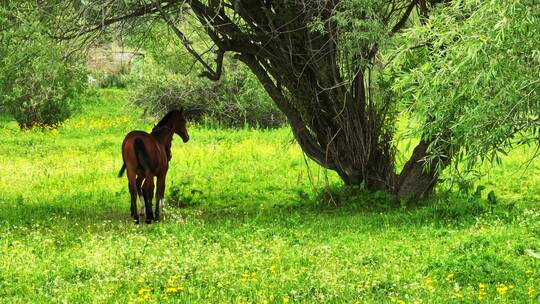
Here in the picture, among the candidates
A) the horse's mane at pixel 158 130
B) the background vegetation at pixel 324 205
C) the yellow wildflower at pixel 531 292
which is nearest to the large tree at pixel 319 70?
the background vegetation at pixel 324 205

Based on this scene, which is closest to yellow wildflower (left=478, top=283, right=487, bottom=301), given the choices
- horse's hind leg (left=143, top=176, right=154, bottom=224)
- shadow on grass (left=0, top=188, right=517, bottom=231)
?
shadow on grass (left=0, top=188, right=517, bottom=231)

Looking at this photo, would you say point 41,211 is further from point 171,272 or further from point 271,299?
point 271,299

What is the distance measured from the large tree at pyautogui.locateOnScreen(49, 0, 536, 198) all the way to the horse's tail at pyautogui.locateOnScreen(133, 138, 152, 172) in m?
1.82

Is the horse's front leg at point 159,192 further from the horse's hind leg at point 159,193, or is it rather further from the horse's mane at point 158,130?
the horse's mane at point 158,130

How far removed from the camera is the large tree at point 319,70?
1474 centimetres

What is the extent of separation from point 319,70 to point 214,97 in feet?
61.9

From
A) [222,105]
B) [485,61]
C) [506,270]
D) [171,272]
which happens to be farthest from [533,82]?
[222,105]

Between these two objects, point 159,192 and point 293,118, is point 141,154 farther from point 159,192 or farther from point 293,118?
point 293,118

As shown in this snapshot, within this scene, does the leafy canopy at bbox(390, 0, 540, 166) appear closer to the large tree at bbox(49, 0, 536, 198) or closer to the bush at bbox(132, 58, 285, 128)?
the large tree at bbox(49, 0, 536, 198)

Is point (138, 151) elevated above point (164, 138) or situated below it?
below

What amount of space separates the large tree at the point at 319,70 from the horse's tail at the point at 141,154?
1823mm

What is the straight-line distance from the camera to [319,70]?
15438 mm

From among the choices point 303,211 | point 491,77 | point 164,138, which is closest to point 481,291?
point 491,77

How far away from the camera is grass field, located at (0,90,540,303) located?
9.18 m
